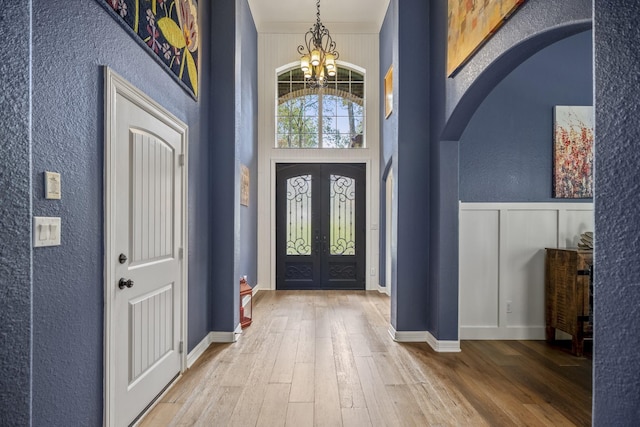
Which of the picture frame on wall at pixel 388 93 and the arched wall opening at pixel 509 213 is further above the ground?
the picture frame on wall at pixel 388 93

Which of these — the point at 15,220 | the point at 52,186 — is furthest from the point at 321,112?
the point at 15,220

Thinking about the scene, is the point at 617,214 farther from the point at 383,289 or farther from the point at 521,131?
the point at 383,289

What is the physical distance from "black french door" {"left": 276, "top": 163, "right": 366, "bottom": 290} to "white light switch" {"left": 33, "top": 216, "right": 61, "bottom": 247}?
5228mm

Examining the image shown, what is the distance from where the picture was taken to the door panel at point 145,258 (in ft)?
7.05

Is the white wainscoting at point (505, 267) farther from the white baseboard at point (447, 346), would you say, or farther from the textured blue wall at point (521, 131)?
the white baseboard at point (447, 346)

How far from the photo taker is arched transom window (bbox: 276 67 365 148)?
695cm

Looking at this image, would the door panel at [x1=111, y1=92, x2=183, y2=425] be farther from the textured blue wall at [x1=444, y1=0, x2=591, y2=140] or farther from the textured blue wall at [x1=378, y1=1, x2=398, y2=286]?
the textured blue wall at [x1=378, y1=1, x2=398, y2=286]

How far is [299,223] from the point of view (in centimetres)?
684

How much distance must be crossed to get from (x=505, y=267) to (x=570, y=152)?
1.29m

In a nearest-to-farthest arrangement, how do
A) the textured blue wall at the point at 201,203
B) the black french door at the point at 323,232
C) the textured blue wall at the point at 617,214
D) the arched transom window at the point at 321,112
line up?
the textured blue wall at the point at 617,214 < the textured blue wall at the point at 201,203 < the black french door at the point at 323,232 < the arched transom window at the point at 321,112

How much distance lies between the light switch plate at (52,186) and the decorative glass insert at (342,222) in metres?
5.35

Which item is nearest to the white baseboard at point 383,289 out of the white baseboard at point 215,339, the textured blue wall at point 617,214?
the white baseboard at point 215,339

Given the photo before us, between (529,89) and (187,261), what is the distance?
11.6ft

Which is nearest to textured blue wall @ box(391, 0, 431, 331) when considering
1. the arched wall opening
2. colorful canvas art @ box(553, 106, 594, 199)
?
the arched wall opening
